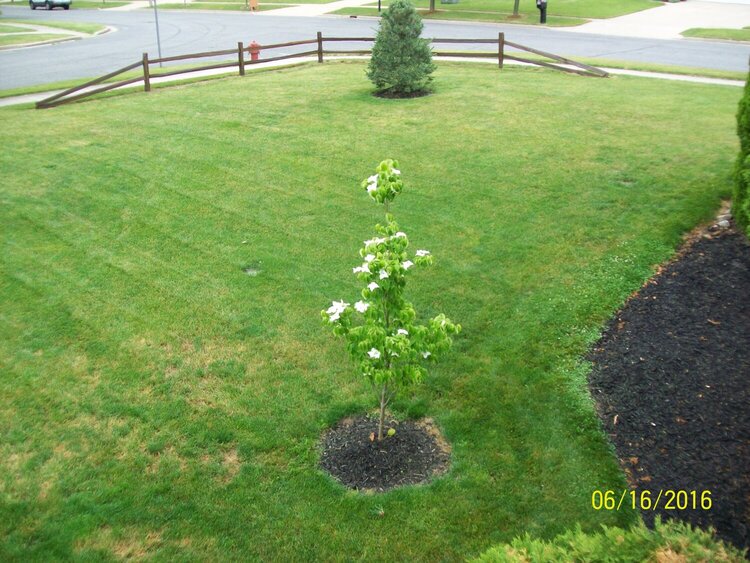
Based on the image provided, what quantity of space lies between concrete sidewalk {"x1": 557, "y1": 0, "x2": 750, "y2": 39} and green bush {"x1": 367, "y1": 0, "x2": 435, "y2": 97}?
17.2m

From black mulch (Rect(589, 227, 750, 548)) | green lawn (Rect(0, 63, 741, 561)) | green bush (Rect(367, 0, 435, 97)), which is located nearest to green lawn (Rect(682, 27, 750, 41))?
green lawn (Rect(0, 63, 741, 561))

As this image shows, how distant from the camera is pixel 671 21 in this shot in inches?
1474

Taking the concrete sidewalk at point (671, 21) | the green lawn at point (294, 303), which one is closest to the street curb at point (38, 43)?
the green lawn at point (294, 303)

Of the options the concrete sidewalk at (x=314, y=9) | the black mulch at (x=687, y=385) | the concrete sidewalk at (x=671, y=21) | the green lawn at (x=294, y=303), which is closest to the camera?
the black mulch at (x=687, y=385)

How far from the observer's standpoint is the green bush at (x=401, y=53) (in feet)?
62.0

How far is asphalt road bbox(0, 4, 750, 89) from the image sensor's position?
2569 cm

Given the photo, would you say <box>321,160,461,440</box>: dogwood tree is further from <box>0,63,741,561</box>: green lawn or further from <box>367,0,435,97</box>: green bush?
<box>367,0,435,97</box>: green bush

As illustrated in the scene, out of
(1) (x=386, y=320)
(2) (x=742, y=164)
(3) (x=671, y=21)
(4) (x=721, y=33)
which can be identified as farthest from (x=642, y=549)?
(3) (x=671, y=21)

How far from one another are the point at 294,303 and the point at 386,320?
10.9ft

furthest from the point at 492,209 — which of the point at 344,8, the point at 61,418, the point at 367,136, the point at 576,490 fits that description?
the point at 344,8

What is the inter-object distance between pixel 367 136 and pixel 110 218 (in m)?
5.97

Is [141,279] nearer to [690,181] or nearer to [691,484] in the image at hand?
[691,484]

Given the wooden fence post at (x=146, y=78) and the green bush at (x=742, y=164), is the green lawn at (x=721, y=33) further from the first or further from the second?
the green bush at (x=742, y=164)
